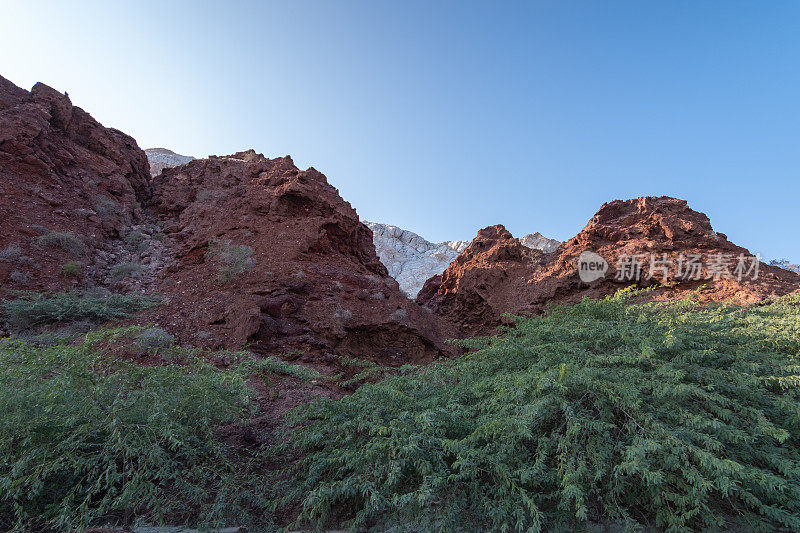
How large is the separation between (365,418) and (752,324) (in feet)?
17.3

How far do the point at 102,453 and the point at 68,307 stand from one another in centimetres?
667

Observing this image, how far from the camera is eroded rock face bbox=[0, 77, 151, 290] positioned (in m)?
9.19

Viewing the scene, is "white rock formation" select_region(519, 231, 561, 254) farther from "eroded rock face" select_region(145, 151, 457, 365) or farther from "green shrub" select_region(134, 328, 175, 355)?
"green shrub" select_region(134, 328, 175, 355)

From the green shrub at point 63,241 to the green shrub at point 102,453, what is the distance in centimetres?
753

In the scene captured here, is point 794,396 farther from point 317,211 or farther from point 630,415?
point 317,211

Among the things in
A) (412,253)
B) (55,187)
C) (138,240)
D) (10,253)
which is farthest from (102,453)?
(412,253)

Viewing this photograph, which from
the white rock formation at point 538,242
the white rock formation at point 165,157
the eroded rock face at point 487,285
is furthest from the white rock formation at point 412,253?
the white rock formation at point 165,157

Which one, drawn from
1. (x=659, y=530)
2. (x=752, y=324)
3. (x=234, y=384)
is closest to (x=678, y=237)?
(x=752, y=324)

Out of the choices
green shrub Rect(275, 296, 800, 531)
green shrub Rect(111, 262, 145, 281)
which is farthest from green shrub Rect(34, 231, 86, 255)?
green shrub Rect(275, 296, 800, 531)

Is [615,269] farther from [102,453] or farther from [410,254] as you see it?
[410,254]

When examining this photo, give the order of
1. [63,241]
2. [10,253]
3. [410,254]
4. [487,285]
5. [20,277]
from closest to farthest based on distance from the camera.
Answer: [20,277] → [10,253] → [63,241] → [487,285] → [410,254]

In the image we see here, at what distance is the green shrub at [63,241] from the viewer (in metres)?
9.52

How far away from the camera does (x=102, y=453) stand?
3277 millimetres

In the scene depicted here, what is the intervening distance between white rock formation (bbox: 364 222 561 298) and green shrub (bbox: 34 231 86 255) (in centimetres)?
2545
